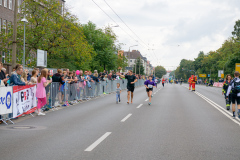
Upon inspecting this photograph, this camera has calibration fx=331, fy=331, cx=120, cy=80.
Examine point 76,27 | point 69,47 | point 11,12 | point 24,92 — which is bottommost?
point 24,92

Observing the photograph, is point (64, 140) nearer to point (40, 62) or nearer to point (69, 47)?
point (40, 62)

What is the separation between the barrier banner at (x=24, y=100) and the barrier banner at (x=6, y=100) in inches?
12.1

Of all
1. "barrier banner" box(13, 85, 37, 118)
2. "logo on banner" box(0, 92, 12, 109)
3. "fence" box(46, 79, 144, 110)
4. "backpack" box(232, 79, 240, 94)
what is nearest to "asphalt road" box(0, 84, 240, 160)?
"barrier banner" box(13, 85, 37, 118)

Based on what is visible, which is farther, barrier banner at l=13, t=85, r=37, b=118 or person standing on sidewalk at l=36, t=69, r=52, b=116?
person standing on sidewalk at l=36, t=69, r=52, b=116

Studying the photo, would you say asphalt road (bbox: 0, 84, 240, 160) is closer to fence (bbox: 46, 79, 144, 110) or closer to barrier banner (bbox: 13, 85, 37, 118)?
barrier banner (bbox: 13, 85, 37, 118)

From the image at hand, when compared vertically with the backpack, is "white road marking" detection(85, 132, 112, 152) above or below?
below

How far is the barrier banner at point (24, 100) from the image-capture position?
35.4 feet

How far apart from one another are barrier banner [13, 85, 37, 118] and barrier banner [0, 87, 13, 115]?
308 millimetres

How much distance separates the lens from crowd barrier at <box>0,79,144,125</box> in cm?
1019

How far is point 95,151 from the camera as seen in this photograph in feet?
20.2

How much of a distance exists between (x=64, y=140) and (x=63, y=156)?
1546 mm

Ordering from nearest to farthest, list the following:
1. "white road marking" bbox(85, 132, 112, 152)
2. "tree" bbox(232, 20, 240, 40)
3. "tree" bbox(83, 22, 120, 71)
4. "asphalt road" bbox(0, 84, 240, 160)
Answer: "asphalt road" bbox(0, 84, 240, 160) → "white road marking" bbox(85, 132, 112, 152) → "tree" bbox(83, 22, 120, 71) → "tree" bbox(232, 20, 240, 40)

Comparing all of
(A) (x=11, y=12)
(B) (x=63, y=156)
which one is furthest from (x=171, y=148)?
(A) (x=11, y=12)

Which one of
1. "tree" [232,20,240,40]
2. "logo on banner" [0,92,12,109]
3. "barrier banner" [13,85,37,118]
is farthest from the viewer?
"tree" [232,20,240,40]
